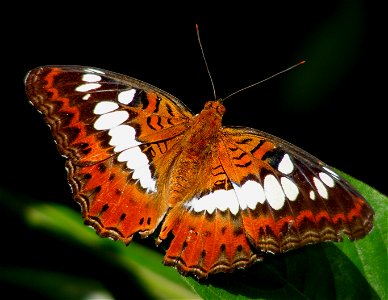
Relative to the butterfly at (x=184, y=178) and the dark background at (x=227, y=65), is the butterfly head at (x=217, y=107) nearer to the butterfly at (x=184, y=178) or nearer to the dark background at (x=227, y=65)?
the butterfly at (x=184, y=178)

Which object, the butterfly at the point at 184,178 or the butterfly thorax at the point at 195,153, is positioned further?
the butterfly thorax at the point at 195,153

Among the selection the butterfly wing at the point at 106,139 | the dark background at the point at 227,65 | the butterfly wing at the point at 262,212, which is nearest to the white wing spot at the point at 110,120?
the butterfly wing at the point at 106,139

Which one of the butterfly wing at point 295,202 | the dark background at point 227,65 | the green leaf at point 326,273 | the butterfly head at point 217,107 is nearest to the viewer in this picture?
the butterfly wing at point 295,202

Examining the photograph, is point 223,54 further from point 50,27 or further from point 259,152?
point 259,152

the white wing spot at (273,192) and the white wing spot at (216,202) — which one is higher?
the white wing spot at (273,192)

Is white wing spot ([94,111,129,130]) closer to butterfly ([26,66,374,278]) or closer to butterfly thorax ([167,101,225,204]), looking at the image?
butterfly ([26,66,374,278])

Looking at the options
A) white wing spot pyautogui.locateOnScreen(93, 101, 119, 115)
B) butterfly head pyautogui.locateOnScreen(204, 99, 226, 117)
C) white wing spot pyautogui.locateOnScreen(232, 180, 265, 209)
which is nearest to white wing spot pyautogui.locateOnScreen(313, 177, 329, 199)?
white wing spot pyautogui.locateOnScreen(232, 180, 265, 209)

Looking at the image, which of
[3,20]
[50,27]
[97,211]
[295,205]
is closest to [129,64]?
[50,27]

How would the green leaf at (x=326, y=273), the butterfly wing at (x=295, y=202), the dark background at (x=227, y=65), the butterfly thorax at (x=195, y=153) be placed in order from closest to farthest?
the butterfly wing at (x=295, y=202) < the green leaf at (x=326, y=273) < the butterfly thorax at (x=195, y=153) < the dark background at (x=227, y=65)
